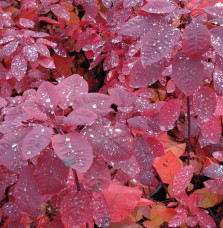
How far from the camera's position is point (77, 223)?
2.19 ft

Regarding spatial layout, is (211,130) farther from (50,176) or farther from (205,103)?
(50,176)

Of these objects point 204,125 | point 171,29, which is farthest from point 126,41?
point 171,29

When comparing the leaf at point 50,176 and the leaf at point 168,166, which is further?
the leaf at point 168,166

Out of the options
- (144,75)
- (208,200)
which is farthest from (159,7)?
(208,200)

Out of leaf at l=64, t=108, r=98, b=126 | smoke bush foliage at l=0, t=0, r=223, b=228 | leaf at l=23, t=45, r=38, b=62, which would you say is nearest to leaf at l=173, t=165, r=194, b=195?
smoke bush foliage at l=0, t=0, r=223, b=228

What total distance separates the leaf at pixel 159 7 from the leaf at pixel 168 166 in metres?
0.58

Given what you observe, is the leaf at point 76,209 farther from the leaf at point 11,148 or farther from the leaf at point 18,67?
the leaf at point 18,67

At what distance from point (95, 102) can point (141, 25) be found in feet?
0.72

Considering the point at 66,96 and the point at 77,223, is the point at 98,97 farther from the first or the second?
the point at 77,223

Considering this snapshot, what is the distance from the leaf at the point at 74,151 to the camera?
1.72ft

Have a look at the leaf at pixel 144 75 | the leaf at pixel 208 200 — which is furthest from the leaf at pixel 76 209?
the leaf at pixel 208 200

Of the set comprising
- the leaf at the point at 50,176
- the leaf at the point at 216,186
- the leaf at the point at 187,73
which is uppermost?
the leaf at the point at 187,73

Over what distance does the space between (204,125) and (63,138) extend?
20.4 inches

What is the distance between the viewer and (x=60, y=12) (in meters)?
1.43
